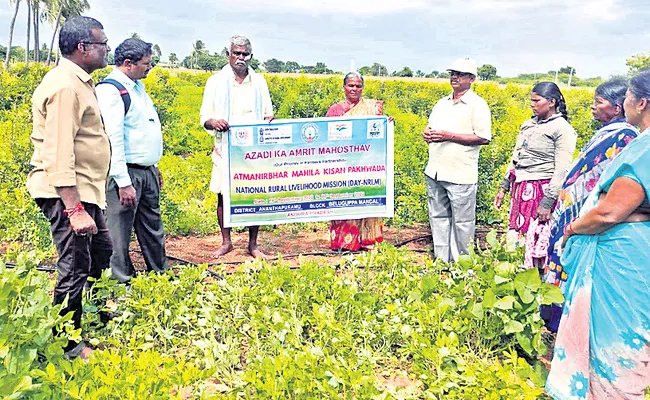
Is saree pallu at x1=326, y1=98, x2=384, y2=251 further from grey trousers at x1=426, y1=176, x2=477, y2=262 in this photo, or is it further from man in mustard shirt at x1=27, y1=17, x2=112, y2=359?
man in mustard shirt at x1=27, y1=17, x2=112, y2=359

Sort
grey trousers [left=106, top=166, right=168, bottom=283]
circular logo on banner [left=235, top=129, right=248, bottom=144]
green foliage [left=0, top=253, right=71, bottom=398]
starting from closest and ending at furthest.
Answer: green foliage [left=0, top=253, right=71, bottom=398] → grey trousers [left=106, top=166, right=168, bottom=283] → circular logo on banner [left=235, top=129, right=248, bottom=144]

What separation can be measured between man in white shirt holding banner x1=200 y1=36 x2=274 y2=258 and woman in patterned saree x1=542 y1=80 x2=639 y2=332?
297cm

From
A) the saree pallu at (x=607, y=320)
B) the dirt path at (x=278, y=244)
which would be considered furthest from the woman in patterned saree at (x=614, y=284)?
the dirt path at (x=278, y=244)

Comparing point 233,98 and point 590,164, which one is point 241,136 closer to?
point 233,98

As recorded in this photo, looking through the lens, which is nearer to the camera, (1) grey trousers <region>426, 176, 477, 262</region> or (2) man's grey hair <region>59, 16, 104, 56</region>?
(2) man's grey hair <region>59, 16, 104, 56</region>

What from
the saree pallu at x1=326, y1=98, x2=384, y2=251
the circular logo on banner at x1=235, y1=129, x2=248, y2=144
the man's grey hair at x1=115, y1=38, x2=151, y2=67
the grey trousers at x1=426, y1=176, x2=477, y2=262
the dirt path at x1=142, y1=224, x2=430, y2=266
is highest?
the man's grey hair at x1=115, y1=38, x2=151, y2=67

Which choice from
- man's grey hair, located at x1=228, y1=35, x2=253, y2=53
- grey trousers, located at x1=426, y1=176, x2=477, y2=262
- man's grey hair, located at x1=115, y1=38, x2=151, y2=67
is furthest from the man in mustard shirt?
grey trousers, located at x1=426, y1=176, x2=477, y2=262

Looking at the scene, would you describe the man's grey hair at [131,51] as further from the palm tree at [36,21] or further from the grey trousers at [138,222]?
the palm tree at [36,21]

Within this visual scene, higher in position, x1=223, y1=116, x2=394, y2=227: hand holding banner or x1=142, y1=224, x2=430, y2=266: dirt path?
x1=223, y1=116, x2=394, y2=227: hand holding banner

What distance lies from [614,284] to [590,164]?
900mm

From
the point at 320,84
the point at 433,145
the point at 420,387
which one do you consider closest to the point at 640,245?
the point at 420,387

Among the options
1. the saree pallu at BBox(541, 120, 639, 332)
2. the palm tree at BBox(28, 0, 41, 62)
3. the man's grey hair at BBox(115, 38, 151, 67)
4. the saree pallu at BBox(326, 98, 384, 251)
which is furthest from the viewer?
the palm tree at BBox(28, 0, 41, 62)

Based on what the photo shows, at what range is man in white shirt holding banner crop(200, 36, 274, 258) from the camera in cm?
539

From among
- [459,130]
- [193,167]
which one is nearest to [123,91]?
[459,130]
